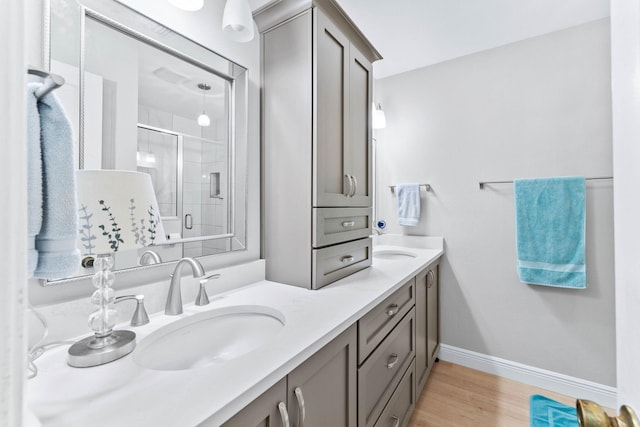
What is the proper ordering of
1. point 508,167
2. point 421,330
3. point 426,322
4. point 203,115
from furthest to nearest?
point 508,167, point 426,322, point 421,330, point 203,115

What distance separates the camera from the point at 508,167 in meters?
2.04

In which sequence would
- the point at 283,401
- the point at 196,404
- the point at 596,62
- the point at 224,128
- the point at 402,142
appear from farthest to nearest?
1. the point at 402,142
2. the point at 596,62
3. the point at 224,128
4. the point at 283,401
5. the point at 196,404

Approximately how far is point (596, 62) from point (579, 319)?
5.38 feet

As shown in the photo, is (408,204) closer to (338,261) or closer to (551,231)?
(551,231)

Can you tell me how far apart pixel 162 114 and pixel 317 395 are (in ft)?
3.54

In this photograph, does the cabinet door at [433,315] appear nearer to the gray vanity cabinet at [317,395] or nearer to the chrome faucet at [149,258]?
the gray vanity cabinet at [317,395]

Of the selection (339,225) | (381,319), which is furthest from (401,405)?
(339,225)

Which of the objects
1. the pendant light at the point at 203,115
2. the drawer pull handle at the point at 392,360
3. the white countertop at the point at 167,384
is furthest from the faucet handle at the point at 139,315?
the drawer pull handle at the point at 392,360

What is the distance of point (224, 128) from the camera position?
4.11ft

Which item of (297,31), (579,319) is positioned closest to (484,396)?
(579,319)

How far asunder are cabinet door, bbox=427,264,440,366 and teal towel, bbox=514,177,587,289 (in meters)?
0.56

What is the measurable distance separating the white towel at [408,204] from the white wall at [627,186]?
1.93 m

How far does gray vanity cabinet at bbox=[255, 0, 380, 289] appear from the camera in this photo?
1249mm

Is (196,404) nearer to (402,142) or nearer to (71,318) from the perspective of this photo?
(71,318)
